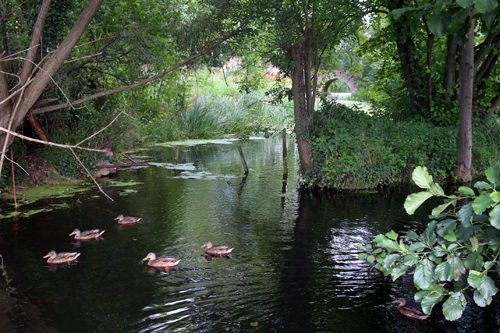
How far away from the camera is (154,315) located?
4.38 meters

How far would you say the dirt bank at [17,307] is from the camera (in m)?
4.19

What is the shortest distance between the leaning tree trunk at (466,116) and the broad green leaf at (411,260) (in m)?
8.63

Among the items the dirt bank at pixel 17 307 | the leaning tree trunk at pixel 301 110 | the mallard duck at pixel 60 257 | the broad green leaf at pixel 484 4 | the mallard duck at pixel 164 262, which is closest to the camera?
the broad green leaf at pixel 484 4

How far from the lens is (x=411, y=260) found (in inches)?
122

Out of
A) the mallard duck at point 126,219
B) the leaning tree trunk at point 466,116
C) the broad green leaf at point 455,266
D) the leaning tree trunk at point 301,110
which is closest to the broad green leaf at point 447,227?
the broad green leaf at point 455,266

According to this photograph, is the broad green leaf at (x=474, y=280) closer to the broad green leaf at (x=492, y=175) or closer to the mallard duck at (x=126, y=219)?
the broad green leaf at (x=492, y=175)

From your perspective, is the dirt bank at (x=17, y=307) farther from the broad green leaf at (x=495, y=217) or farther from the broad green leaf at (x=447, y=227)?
the broad green leaf at (x=495, y=217)

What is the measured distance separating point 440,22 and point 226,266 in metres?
4.07

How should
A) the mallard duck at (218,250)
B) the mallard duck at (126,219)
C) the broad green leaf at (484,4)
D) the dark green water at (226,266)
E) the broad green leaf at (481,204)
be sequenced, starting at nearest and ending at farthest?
the broad green leaf at (484,4), the broad green leaf at (481,204), the dark green water at (226,266), the mallard duck at (218,250), the mallard duck at (126,219)

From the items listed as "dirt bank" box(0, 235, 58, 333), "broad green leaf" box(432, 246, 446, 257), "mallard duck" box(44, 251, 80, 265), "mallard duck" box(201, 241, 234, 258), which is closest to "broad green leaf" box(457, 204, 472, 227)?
"broad green leaf" box(432, 246, 446, 257)

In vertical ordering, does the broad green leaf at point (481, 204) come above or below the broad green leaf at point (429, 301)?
above

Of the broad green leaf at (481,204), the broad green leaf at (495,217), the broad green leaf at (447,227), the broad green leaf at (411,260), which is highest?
the broad green leaf at (481,204)

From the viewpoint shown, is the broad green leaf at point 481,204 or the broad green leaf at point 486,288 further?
the broad green leaf at point 486,288

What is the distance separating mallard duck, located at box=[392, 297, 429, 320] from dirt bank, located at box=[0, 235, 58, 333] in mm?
3548
